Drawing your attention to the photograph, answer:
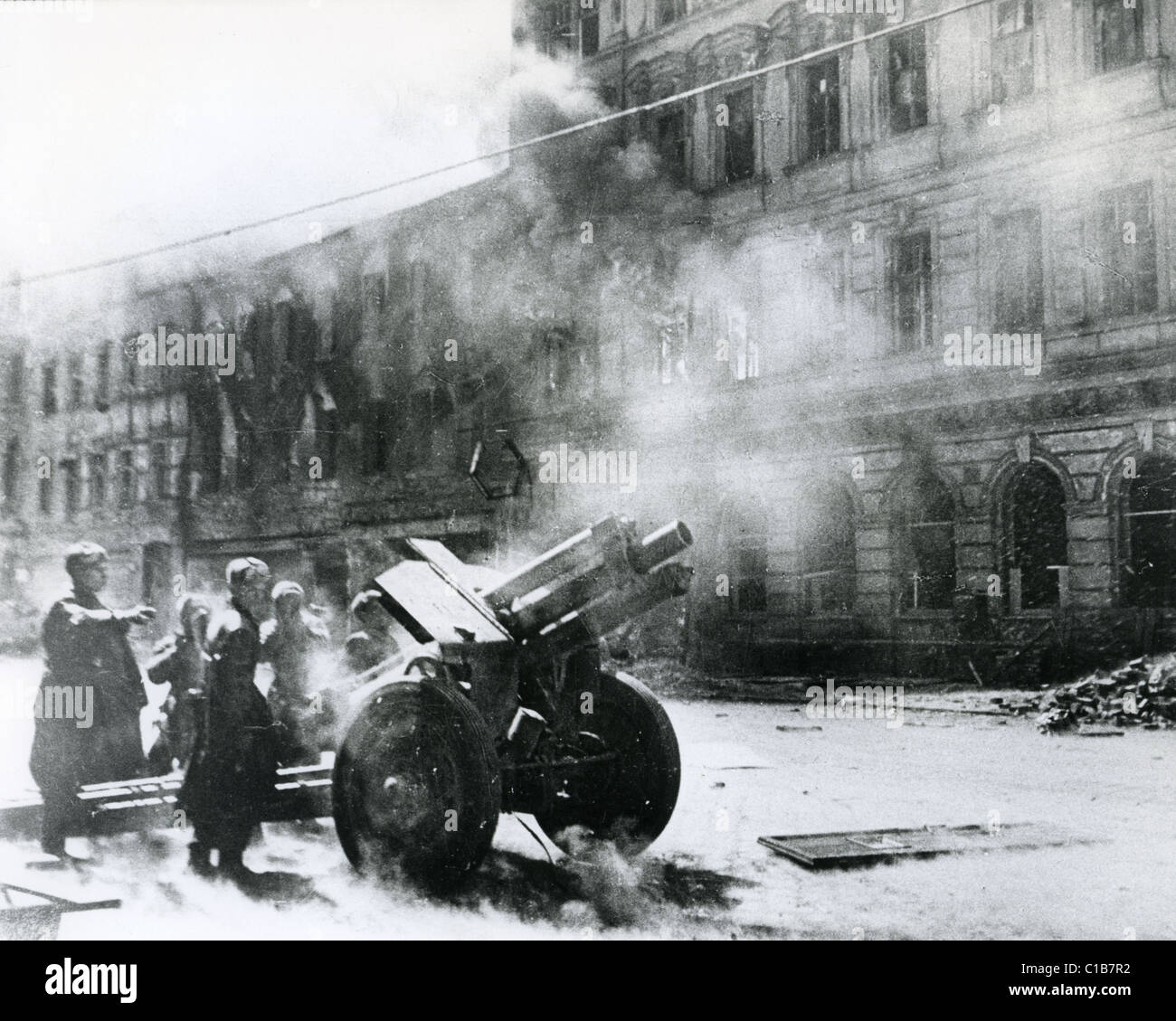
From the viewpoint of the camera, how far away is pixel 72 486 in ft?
17.8

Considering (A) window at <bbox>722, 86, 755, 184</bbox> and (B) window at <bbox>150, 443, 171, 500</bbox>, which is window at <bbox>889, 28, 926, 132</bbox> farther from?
(B) window at <bbox>150, 443, 171, 500</bbox>

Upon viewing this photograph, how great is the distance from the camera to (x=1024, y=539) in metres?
8.28

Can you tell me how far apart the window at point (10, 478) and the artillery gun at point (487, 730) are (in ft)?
5.50

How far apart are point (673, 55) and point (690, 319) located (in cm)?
284

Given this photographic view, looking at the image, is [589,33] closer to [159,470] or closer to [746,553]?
[746,553]

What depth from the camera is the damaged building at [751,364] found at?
5.77m

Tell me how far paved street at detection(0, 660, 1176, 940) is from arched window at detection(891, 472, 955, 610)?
249 centimetres

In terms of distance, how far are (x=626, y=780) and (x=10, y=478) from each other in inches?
153

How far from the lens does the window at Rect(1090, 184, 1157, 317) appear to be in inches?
316

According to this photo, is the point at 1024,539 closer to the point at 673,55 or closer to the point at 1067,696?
the point at 1067,696

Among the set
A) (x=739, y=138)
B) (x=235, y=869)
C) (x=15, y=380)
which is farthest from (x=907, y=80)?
(x=235, y=869)

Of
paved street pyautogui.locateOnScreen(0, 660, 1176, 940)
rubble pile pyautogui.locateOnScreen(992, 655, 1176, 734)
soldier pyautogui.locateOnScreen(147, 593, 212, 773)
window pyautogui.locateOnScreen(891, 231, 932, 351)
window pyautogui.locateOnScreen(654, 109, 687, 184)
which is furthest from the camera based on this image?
window pyautogui.locateOnScreen(654, 109, 687, 184)


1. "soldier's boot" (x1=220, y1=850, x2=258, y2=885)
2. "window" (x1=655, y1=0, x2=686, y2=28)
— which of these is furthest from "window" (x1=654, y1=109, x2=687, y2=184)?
"soldier's boot" (x1=220, y1=850, x2=258, y2=885)
